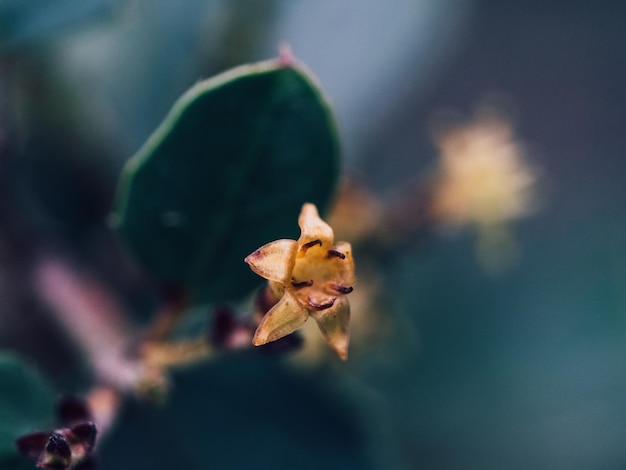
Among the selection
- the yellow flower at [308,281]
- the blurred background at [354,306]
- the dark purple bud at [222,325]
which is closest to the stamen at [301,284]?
the yellow flower at [308,281]

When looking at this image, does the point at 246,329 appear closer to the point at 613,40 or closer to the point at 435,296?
the point at 435,296

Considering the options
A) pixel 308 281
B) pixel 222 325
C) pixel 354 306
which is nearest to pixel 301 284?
pixel 308 281

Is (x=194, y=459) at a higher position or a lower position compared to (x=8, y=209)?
lower

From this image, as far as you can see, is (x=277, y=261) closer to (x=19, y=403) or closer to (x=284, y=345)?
(x=284, y=345)

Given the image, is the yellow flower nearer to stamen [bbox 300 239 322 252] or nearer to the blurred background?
stamen [bbox 300 239 322 252]

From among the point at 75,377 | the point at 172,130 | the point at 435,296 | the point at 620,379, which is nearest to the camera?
the point at 172,130

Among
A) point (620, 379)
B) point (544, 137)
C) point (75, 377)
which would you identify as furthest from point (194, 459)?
point (544, 137)

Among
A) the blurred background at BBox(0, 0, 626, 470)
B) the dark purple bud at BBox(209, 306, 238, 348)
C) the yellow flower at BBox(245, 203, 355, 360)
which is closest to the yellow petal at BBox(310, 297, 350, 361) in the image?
the yellow flower at BBox(245, 203, 355, 360)
